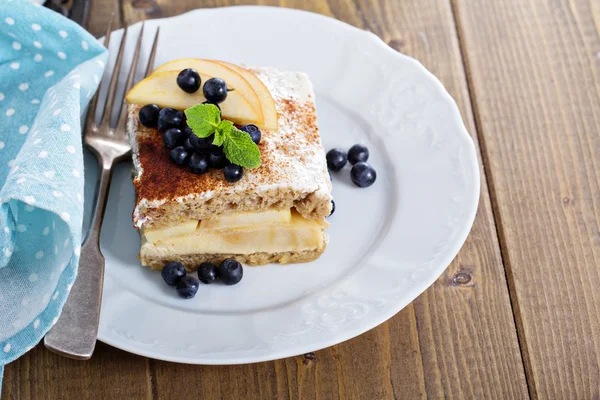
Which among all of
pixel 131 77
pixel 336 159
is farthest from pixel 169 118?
pixel 336 159

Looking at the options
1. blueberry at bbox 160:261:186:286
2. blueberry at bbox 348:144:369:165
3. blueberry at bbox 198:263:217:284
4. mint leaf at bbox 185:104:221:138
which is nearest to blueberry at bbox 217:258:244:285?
blueberry at bbox 198:263:217:284

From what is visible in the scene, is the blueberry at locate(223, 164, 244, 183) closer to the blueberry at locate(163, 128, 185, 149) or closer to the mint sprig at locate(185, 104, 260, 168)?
the mint sprig at locate(185, 104, 260, 168)

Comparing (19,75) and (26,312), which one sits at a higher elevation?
(19,75)

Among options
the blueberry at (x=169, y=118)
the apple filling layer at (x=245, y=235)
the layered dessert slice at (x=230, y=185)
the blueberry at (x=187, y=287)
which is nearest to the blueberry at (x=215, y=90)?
the layered dessert slice at (x=230, y=185)

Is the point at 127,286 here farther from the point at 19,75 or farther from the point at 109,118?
the point at 19,75

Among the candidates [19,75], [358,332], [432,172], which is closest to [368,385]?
[358,332]

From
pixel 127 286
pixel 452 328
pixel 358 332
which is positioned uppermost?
pixel 127 286
